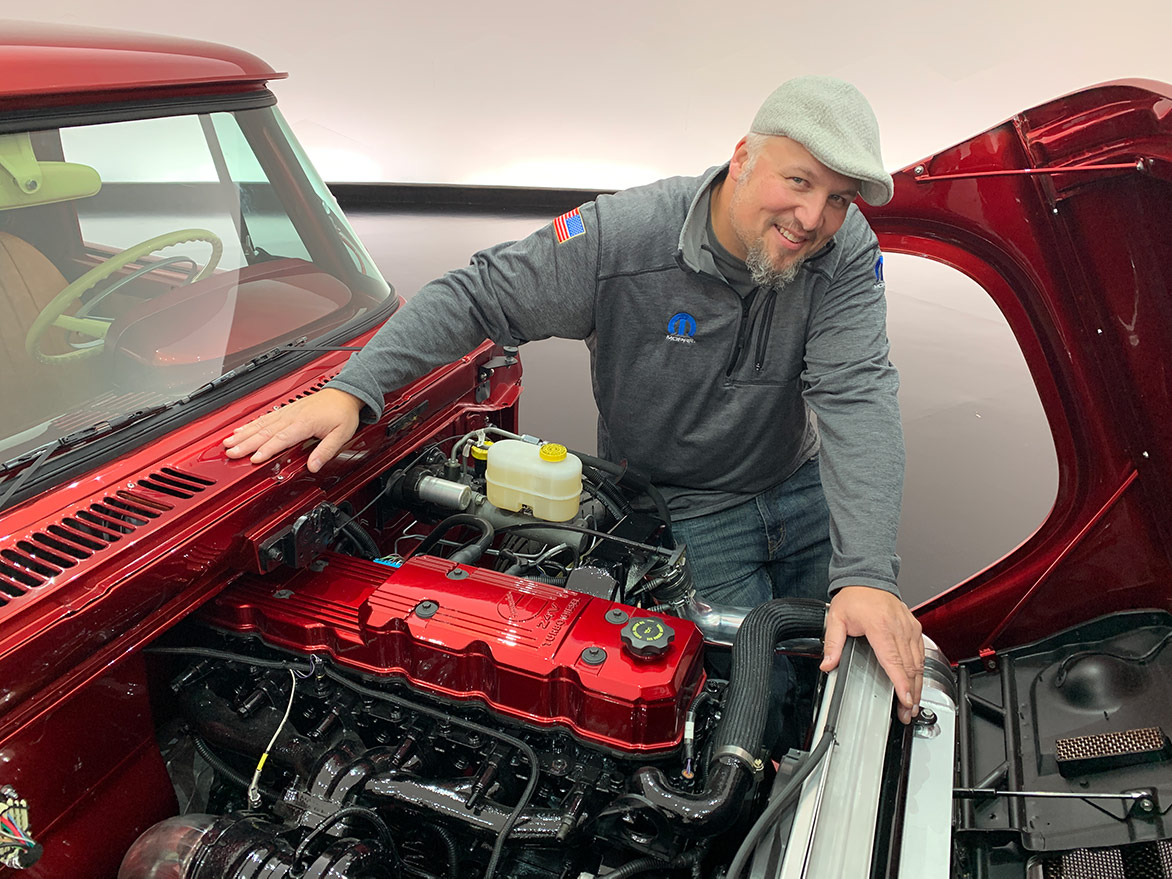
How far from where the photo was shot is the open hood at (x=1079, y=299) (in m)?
1.53

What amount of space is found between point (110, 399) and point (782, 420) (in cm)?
152

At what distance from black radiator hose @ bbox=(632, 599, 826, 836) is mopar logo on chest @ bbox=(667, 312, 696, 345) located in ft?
2.41

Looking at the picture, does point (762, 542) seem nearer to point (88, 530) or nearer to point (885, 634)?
point (885, 634)

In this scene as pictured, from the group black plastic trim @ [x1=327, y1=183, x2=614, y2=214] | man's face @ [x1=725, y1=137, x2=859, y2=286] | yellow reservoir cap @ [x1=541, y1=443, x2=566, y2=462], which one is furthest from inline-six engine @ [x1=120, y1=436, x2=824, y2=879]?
black plastic trim @ [x1=327, y1=183, x2=614, y2=214]

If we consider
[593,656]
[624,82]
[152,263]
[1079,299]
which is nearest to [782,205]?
[1079,299]

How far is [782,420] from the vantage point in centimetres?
214

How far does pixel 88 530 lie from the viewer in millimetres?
1263

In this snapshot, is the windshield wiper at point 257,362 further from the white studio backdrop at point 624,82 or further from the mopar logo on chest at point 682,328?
the white studio backdrop at point 624,82

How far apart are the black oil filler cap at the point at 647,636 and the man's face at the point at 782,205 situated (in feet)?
2.87

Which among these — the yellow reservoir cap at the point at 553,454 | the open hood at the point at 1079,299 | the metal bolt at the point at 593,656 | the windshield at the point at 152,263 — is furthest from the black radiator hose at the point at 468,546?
the open hood at the point at 1079,299

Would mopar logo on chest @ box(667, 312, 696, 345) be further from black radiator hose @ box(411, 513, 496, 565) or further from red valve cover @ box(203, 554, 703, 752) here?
red valve cover @ box(203, 554, 703, 752)

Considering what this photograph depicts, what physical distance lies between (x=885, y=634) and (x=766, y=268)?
2.75ft

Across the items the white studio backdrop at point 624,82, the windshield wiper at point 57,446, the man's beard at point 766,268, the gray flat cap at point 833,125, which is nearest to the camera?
the windshield wiper at point 57,446

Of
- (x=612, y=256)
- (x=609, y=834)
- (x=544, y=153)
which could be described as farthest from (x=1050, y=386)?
(x=544, y=153)
